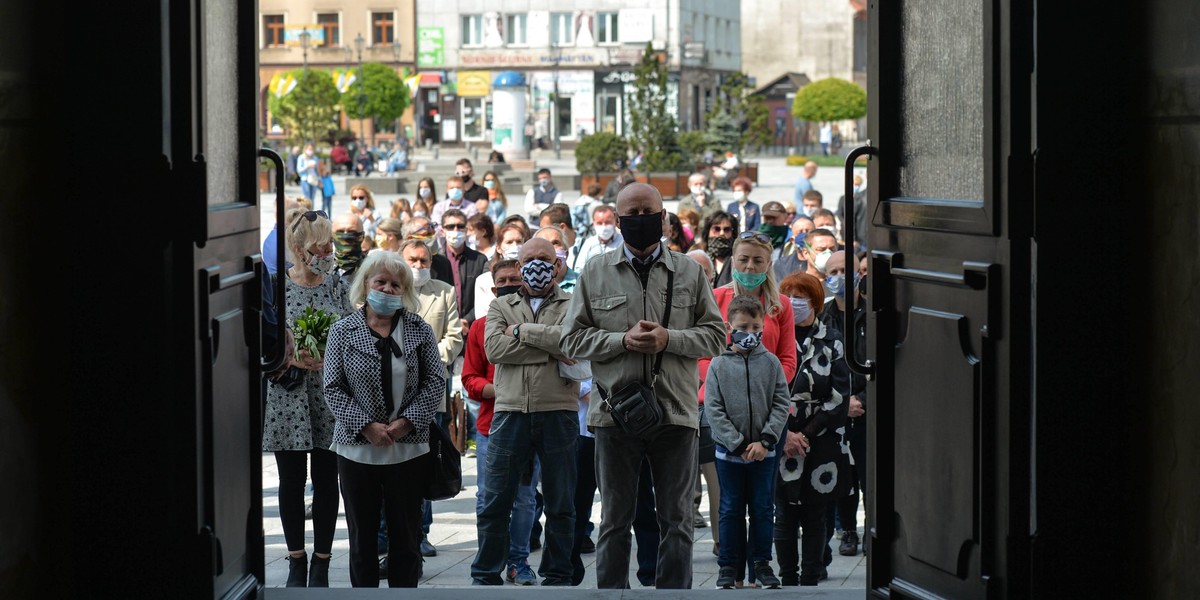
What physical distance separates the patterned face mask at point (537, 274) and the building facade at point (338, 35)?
263 ft

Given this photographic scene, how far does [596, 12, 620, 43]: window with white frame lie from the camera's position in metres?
81.1

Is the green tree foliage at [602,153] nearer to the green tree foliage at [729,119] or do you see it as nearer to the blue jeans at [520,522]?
the green tree foliage at [729,119]

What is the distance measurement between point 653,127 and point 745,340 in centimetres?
3330

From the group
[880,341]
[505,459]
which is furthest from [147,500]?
[505,459]

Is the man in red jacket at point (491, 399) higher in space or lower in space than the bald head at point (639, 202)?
lower

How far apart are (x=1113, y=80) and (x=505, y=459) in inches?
157

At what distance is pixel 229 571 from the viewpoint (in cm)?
556

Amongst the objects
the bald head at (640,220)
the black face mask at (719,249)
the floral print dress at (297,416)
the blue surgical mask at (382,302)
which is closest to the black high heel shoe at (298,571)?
the floral print dress at (297,416)

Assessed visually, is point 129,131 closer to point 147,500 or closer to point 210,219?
point 210,219

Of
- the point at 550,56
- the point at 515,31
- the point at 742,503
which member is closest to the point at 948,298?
the point at 742,503

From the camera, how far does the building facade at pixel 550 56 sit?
8094 cm

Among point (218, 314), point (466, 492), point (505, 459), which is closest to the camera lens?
point (218, 314)

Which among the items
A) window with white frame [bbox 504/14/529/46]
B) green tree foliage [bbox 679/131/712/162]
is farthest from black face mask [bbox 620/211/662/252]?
window with white frame [bbox 504/14/529/46]

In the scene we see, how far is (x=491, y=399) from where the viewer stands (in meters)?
8.49
